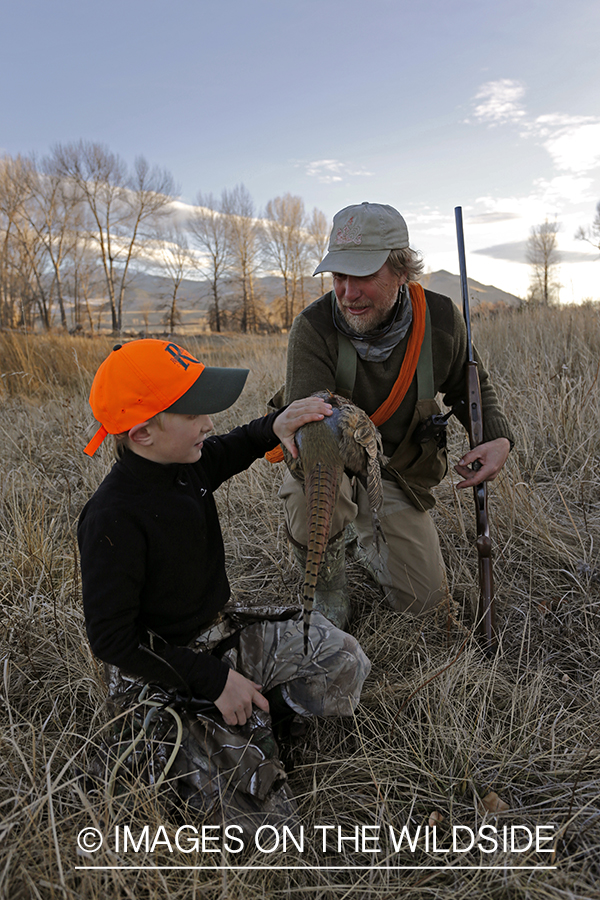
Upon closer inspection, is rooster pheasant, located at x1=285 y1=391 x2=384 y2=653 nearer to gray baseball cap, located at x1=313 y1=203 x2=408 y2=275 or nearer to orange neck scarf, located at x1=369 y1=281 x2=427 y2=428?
orange neck scarf, located at x1=369 y1=281 x2=427 y2=428

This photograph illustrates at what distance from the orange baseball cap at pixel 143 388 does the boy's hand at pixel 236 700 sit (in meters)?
0.96

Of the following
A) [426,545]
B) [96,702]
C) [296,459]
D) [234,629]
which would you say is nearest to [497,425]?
[426,545]

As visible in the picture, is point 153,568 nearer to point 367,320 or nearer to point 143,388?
point 143,388

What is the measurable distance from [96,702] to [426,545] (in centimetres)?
198

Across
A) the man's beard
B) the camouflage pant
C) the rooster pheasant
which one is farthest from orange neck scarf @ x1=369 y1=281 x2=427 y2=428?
the camouflage pant

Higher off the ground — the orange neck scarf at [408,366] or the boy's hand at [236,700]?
the orange neck scarf at [408,366]

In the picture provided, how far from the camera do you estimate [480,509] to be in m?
2.81

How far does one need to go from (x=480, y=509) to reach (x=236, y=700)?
5.62ft

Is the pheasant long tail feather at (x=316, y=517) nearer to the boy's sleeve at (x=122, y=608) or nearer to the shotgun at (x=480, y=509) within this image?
the boy's sleeve at (x=122, y=608)

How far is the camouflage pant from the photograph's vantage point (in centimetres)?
173

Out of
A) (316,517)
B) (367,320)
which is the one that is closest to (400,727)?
(316,517)

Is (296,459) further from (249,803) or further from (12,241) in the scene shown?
(12,241)

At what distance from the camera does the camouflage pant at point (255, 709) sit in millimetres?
1731

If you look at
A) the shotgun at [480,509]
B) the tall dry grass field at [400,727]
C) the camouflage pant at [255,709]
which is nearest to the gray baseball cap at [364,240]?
the shotgun at [480,509]
